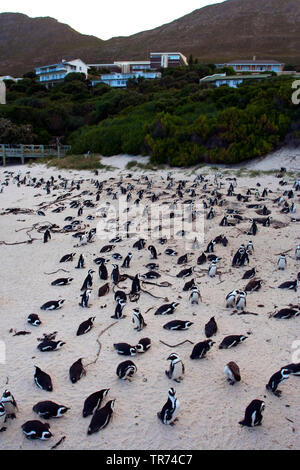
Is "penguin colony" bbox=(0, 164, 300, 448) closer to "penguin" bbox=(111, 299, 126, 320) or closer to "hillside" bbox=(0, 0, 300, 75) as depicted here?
"penguin" bbox=(111, 299, 126, 320)

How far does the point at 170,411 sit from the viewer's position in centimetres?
380

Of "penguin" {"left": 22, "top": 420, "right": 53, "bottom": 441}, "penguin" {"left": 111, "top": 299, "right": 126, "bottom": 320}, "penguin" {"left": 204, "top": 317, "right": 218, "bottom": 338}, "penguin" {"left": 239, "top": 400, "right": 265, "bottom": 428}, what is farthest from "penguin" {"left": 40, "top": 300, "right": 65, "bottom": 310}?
"penguin" {"left": 239, "top": 400, "right": 265, "bottom": 428}

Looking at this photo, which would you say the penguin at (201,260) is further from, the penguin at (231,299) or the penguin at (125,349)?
the penguin at (125,349)

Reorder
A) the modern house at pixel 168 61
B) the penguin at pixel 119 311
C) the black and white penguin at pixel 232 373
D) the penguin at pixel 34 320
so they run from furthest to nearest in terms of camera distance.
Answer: the modern house at pixel 168 61 → the penguin at pixel 119 311 → the penguin at pixel 34 320 → the black and white penguin at pixel 232 373

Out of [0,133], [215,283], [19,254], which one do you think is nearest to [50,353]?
[215,283]

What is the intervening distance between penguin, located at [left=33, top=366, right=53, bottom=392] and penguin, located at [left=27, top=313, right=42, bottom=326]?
1.40 m

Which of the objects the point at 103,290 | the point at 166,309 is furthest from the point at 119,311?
the point at 103,290

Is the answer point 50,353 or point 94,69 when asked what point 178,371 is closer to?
point 50,353

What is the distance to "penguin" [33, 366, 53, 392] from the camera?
438 cm

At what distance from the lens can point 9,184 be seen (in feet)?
66.3

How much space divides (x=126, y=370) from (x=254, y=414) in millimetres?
1545

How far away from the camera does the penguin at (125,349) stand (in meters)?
4.92

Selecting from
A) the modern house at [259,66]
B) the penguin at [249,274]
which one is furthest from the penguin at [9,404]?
the modern house at [259,66]

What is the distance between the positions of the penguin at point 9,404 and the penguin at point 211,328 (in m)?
2.66
